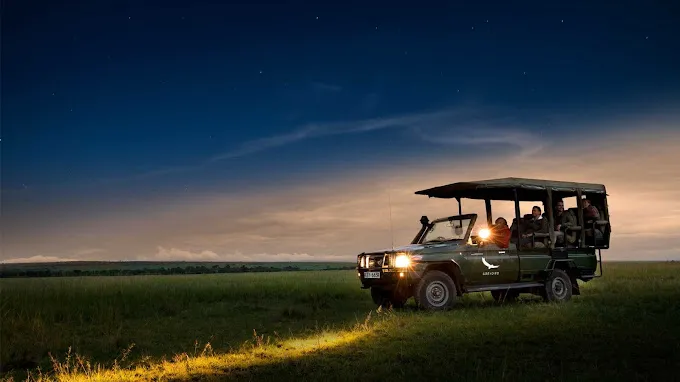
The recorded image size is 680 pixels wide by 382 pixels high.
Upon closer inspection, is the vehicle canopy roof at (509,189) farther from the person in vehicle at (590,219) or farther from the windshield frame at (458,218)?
the windshield frame at (458,218)

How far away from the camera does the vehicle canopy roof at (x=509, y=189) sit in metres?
15.1

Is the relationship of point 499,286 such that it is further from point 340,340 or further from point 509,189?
point 340,340

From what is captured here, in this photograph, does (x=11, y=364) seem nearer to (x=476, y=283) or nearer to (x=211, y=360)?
(x=211, y=360)

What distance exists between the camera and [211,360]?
8539mm

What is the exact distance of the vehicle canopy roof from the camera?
1509 centimetres

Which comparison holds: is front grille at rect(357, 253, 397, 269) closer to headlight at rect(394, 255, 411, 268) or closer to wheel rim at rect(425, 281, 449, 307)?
headlight at rect(394, 255, 411, 268)

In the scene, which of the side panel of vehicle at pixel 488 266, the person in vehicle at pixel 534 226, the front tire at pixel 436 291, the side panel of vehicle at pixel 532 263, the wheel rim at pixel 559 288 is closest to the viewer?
the front tire at pixel 436 291

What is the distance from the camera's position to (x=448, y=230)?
15.4 meters

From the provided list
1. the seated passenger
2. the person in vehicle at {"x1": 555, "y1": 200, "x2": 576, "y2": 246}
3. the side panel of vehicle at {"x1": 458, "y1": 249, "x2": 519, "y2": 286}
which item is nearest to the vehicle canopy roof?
the seated passenger

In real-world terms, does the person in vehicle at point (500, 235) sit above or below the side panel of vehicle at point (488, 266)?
above

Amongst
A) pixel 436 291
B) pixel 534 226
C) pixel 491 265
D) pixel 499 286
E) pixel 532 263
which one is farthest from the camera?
pixel 534 226

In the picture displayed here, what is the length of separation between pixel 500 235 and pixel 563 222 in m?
2.40

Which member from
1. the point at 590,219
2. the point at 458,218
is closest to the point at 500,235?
the point at 458,218

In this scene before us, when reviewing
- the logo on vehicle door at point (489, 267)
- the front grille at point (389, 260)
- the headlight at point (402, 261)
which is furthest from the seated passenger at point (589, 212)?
the front grille at point (389, 260)
